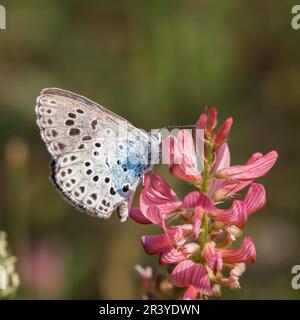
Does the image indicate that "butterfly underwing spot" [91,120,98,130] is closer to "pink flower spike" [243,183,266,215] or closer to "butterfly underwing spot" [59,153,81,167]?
"butterfly underwing spot" [59,153,81,167]

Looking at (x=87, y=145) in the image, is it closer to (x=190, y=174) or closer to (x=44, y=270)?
(x=190, y=174)

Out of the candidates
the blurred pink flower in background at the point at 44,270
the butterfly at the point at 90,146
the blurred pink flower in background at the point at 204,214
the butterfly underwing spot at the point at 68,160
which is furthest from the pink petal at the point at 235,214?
the blurred pink flower in background at the point at 44,270

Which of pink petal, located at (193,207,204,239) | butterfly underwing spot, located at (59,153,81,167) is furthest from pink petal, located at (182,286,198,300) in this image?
butterfly underwing spot, located at (59,153,81,167)

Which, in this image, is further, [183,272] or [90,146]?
[90,146]

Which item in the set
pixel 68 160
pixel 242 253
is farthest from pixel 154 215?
pixel 68 160

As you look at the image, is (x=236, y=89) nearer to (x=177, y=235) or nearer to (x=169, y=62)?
(x=169, y=62)
